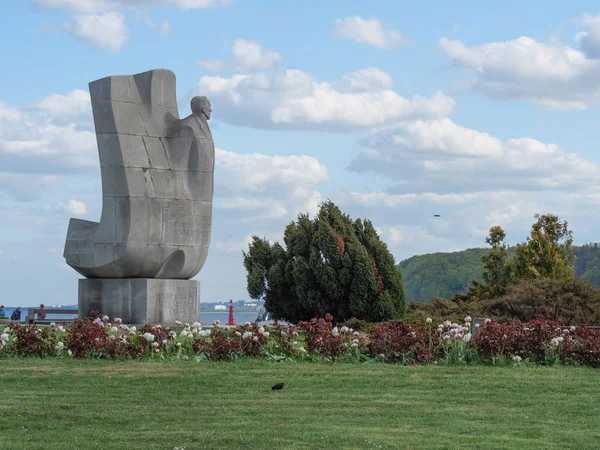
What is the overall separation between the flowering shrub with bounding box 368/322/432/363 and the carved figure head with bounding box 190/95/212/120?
10.1 metres

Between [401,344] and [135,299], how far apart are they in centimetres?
937

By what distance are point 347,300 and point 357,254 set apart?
130cm

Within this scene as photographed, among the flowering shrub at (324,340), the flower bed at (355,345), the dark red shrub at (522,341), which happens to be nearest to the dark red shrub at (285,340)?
the flower bed at (355,345)

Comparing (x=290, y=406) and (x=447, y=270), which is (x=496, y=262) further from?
(x=447, y=270)

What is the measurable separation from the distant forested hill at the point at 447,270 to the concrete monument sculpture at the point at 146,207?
59477mm

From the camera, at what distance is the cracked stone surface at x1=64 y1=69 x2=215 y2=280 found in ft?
69.1

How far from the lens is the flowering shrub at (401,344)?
13.4m

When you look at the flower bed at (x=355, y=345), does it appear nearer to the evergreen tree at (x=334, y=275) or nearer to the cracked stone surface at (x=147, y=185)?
the cracked stone surface at (x=147, y=185)

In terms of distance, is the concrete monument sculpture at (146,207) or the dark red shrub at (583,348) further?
the concrete monument sculpture at (146,207)

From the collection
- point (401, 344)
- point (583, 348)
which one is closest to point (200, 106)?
point (401, 344)

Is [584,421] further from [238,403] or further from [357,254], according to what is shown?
[357,254]

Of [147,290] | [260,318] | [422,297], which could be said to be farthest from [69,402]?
[422,297]

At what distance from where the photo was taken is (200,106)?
22.3 m

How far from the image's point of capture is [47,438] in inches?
335
